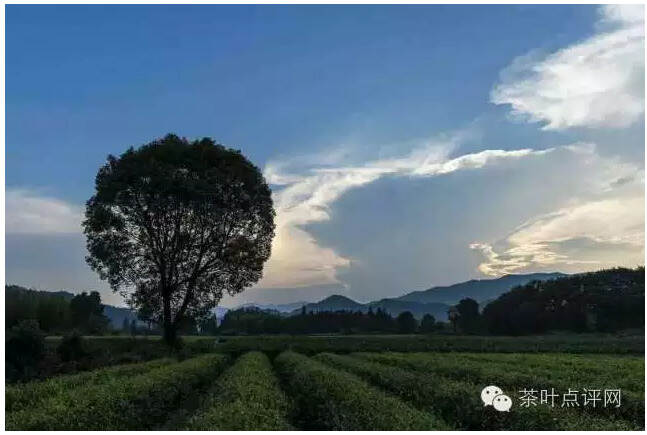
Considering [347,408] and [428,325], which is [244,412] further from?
[428,325]

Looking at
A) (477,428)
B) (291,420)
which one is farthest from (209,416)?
(477,428)

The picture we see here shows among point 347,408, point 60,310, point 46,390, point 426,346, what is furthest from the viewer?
point 60,310

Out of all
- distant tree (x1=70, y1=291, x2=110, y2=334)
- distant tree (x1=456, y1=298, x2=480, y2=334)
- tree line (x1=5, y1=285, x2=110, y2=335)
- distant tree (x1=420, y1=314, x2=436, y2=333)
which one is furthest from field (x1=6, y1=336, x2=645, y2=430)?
distant tree (x1=420, y1=314, x2=436, y2=333)

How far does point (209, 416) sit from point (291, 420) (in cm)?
479

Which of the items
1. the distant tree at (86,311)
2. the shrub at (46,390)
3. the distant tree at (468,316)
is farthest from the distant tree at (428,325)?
the shrub at (46,390)

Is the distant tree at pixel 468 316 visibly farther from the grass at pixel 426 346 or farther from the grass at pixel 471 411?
the grass at pixel 471 411

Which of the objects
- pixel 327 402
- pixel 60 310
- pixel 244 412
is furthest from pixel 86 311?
pixel 244 412

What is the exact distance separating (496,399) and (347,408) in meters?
4.34

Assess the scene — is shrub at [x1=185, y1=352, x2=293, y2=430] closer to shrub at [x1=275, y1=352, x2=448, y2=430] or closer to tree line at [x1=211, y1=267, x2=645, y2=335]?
shrub at [x1=275, y1=352, x2=448, y2=430]

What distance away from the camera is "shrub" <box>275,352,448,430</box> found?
13758mm

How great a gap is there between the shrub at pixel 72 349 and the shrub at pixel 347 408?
16.9m

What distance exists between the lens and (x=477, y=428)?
15.9 metres

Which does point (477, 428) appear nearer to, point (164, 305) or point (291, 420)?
point (291, 420)

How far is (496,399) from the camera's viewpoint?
627 inches
